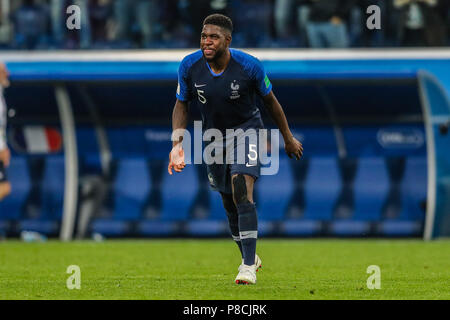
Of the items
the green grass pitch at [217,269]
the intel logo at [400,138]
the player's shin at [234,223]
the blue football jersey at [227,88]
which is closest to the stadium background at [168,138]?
the intel logo at [400,138]

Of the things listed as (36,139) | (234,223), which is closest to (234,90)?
(234,223)

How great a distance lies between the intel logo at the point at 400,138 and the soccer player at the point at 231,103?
30.3 feet

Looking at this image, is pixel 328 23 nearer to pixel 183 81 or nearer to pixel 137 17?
pixel 137 17

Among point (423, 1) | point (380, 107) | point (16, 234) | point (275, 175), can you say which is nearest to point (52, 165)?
point (16, 234)

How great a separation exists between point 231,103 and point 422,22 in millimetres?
8946

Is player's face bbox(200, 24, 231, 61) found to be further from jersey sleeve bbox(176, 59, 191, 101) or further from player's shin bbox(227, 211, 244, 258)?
player's shin bbox(227, 211, 244, 258)

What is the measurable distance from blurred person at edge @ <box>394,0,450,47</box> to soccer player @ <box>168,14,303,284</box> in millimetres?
8467

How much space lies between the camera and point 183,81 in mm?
8273

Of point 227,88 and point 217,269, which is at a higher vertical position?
point 227,88

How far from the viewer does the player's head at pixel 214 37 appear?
790 cm

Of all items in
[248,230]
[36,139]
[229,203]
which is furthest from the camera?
[36,139]

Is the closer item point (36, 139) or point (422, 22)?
point (422, 22)
